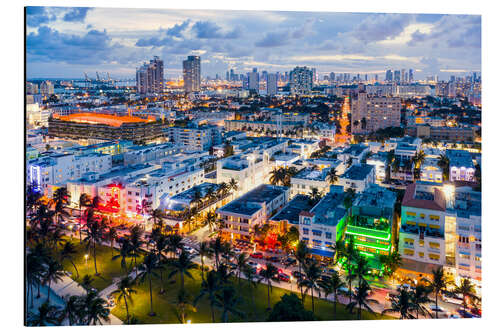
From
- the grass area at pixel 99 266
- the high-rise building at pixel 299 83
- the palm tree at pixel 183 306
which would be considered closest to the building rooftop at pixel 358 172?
the grass area at pixel 99 266

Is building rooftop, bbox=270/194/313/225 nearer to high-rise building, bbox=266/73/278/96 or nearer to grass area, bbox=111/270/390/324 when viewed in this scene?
grass area, bbox=111/270/390/324

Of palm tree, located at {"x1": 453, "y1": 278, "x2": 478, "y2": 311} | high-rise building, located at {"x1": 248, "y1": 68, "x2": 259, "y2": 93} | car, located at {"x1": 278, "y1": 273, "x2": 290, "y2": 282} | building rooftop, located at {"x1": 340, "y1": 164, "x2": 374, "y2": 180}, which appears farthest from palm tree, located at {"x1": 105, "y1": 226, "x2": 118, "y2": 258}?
high-rise building, located at {"x1": 248, "y1": 68, "x2": 259, "y2": 93}

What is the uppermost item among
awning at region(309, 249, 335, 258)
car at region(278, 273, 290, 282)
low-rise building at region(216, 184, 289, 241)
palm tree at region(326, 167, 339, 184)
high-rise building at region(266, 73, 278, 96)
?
high-rise building at region(266, 73, 278, 96)

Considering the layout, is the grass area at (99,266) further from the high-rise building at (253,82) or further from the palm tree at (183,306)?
the high-rise building at (253,82)

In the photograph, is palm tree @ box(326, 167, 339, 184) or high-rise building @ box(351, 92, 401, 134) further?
high-rise building @ box(351, 92, 401, 134)

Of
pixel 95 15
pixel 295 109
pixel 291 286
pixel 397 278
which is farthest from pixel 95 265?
pixel 295 109

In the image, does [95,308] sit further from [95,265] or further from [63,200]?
[63,200]
